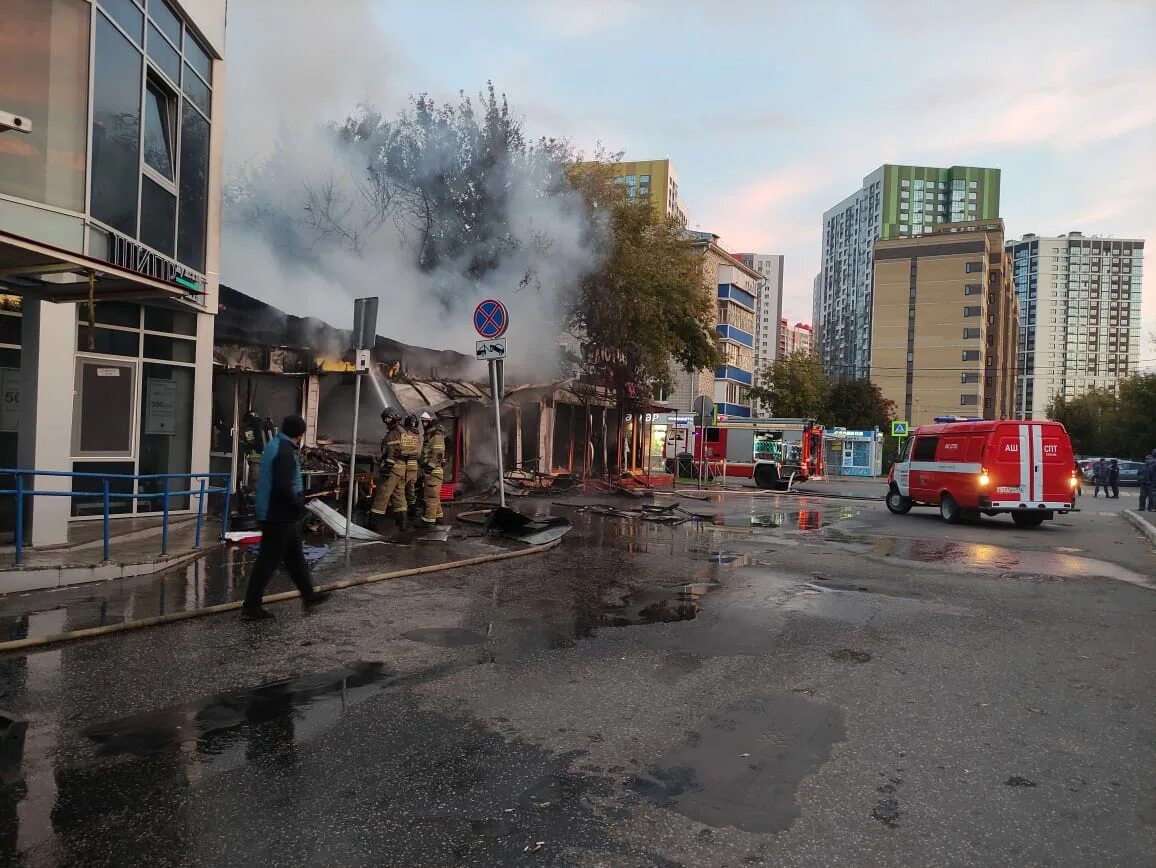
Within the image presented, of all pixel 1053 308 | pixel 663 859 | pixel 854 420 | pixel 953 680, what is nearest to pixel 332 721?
pixel 663 859

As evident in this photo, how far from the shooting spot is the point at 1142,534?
15.3 m

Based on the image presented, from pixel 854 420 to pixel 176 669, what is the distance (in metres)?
62.3

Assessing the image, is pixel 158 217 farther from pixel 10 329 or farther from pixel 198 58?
pixel 198 58

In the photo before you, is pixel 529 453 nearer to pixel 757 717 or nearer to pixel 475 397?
pixel 475 397

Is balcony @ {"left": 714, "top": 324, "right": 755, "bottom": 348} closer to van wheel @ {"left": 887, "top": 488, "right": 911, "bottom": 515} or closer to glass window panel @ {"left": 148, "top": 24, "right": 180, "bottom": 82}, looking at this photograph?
van wheel @ {"left": 887, "top": 488, "right": 911, "bottom": 515}

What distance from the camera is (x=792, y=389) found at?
56.4 metres

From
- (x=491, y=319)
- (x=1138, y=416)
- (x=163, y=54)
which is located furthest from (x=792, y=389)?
(x=163, y=54)

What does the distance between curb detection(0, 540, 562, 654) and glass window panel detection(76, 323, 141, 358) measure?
4996 millimetres

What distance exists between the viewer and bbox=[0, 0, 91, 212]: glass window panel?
7863 millimetres

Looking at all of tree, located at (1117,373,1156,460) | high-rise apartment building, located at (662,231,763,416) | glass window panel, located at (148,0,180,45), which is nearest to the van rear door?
glass window panel, located at (148,0,180,45)

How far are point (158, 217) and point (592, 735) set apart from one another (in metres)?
9.22

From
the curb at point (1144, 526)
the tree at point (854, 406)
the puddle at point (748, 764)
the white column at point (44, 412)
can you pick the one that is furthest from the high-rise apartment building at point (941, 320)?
the puddle at point (748, 764)

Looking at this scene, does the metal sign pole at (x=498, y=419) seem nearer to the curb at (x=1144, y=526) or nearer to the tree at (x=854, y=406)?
the curb at (x=1144, y=526)

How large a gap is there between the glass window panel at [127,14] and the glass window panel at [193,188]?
1.38 m
